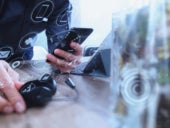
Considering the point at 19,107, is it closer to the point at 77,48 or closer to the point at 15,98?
the point at 15,98

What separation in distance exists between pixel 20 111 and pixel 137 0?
0.31 meters

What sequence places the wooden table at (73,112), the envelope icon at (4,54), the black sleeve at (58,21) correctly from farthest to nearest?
the black sleeve at (58,21)
the envelope icon at (4,54)
the wooden table at (73,112)

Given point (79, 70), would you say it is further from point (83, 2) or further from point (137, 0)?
point (83, 2)

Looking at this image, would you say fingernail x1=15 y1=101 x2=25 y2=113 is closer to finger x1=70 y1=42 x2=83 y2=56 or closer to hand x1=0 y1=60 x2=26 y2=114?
hand x1=0 y1=60 x2=26 y2=114

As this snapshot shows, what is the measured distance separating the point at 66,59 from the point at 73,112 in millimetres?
368

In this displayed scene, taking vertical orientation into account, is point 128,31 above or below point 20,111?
above

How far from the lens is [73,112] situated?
59cm

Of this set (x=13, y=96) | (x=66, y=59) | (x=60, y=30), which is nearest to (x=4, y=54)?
(x=60, y=30)

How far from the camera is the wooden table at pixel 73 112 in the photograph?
535 millimetres

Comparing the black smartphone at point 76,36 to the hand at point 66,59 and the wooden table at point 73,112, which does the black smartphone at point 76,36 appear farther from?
the wooden table at point 73,112

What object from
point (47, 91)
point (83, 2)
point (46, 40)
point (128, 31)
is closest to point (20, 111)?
point (47, 91)

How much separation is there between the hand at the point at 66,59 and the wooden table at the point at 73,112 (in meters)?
0.14

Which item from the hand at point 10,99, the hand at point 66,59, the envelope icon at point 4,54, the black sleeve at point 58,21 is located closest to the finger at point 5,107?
the hand at point 10,99

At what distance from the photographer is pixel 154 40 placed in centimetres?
36
